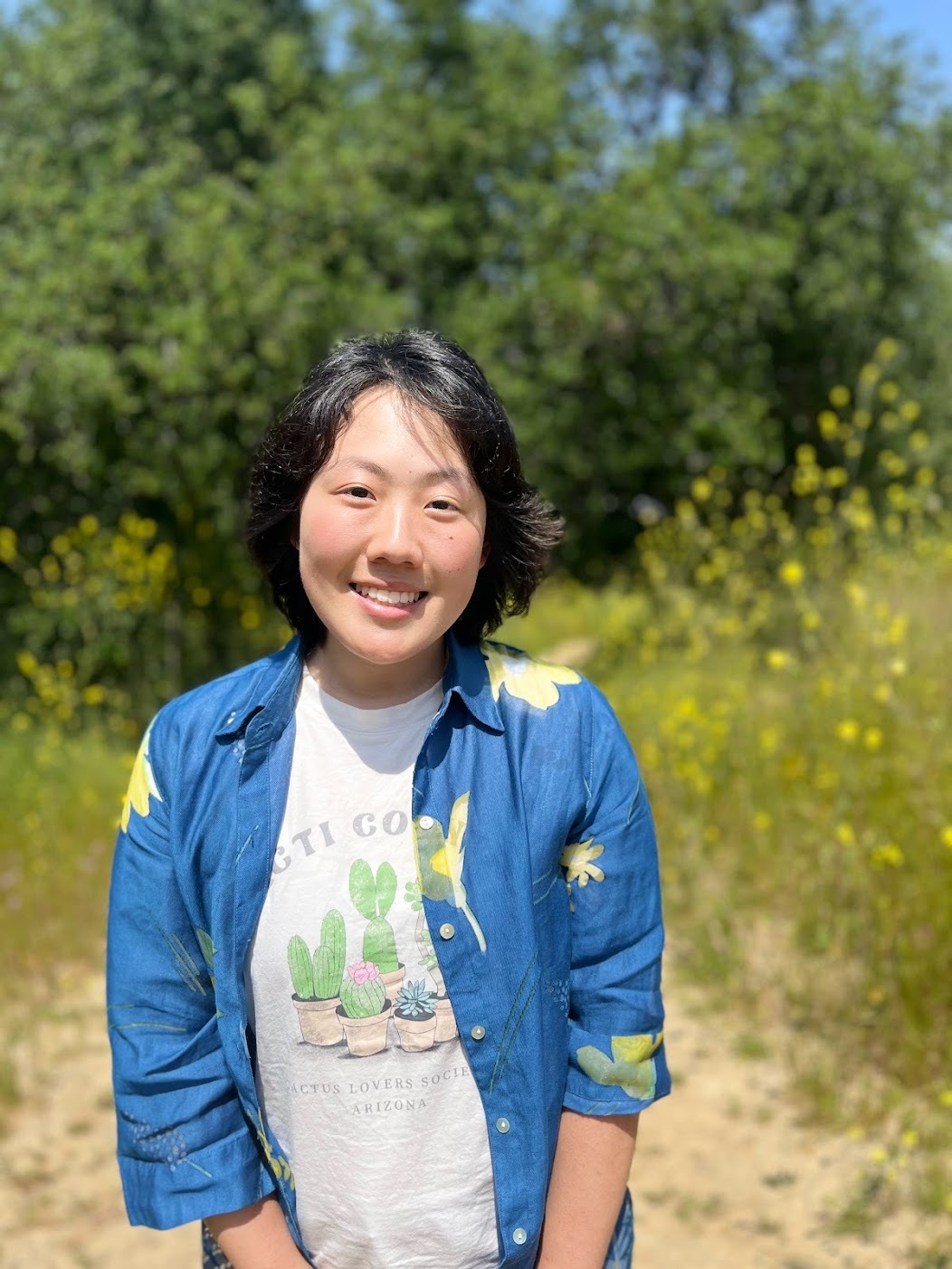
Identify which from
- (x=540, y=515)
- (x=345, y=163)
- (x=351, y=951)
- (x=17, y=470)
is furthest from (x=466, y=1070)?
(x=345, y=163)

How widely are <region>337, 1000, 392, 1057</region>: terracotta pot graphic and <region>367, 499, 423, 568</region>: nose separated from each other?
48 cm

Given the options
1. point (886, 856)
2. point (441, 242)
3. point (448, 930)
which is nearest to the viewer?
point (448, 930)

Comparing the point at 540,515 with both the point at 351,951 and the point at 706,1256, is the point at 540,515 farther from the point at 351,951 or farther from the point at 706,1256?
the point at 706,1256

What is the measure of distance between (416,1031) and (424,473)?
1.98ft

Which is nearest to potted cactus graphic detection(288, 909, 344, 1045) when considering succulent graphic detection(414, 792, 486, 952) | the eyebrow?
succulent graphic detection(414, 792, 486, 952)

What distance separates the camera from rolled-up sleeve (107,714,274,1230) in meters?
1.32

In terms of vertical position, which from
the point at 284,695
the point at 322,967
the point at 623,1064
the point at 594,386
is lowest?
the point at 623,1064

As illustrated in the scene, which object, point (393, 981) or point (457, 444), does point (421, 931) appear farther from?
point (457, 444)

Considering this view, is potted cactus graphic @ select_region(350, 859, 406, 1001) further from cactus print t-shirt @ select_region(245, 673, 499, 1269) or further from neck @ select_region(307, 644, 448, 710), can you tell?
neck @ select_region(307, 644, 448, 710)

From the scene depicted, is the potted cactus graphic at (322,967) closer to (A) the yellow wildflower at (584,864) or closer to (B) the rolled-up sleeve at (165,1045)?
(B) the rolled-up sleeve at (165,1045)

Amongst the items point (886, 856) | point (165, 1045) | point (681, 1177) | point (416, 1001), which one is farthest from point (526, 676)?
point (681, 1177)

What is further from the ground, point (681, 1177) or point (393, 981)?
point (393, 981)

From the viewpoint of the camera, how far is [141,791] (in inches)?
53.5

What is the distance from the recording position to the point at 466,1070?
1.34m
